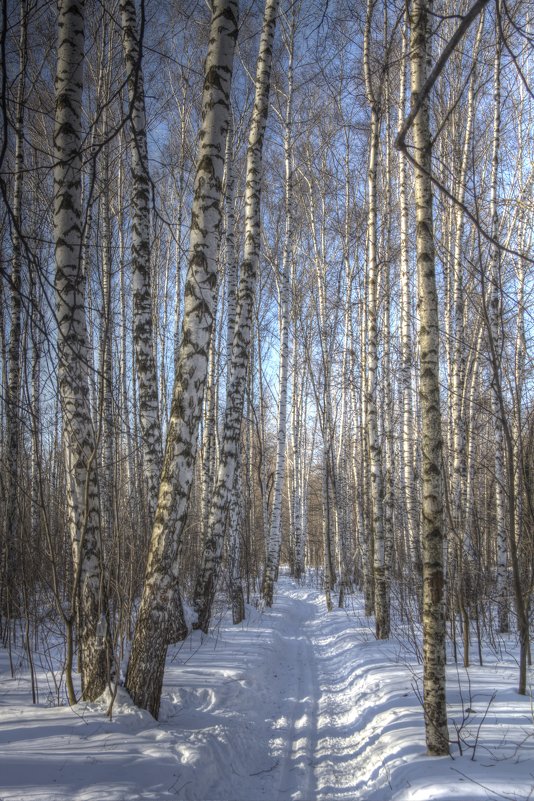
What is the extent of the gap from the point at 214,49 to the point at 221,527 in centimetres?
597

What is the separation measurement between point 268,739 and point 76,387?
3.56m

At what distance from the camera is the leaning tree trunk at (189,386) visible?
3.62 metres

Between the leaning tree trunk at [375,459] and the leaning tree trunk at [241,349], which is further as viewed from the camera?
the leaning tree trunk at [375,459]

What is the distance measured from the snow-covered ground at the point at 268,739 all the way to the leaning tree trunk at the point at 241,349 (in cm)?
129

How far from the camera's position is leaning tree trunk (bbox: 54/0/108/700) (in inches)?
148

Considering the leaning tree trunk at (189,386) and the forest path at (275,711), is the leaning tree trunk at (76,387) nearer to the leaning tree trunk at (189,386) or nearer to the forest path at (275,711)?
the leaning tree trunk at (189,386)

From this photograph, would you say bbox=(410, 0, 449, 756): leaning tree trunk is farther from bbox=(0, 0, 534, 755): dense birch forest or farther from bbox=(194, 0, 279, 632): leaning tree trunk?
bbox=(194, 0, 279, 632): leaning tree trunk

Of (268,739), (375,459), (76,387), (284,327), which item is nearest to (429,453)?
(76,387)

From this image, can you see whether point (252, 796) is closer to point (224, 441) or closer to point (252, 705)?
point (252, 705)

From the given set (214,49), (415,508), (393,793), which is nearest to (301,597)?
(415,508)

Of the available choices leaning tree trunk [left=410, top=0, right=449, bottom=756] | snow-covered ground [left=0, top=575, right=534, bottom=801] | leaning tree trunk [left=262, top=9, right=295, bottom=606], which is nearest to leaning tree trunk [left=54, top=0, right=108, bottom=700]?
snow-covered ground [left=0, top=575, right=534, bottom=801]

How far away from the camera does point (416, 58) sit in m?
3.38

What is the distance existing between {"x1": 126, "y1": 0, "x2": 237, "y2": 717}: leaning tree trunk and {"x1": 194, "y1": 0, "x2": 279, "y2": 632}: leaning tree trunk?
342 cm

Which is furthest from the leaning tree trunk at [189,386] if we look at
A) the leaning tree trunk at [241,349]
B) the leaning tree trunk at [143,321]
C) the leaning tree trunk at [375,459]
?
the leaning tree trunk at [375,459]
